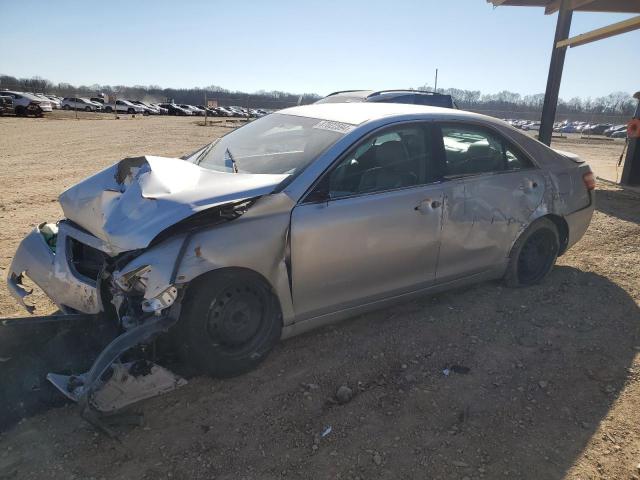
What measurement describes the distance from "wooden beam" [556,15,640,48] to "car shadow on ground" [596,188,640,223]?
9.81ft

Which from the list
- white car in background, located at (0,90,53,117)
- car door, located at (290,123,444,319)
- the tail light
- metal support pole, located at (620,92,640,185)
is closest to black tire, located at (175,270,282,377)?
car door, located at (290,123,444,319)

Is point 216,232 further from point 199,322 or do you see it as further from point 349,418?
point 349,418

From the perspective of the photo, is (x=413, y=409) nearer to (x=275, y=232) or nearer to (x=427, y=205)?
(x=275, y=232)

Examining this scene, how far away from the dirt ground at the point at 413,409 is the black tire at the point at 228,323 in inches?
7.3

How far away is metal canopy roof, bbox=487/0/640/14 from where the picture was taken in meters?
10.5

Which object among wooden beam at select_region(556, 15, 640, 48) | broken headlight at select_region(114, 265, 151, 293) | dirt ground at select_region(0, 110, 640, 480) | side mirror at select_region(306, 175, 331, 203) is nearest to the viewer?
dirt ground at select_region(0, 110, 640, 480)

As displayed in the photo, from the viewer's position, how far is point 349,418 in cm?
270

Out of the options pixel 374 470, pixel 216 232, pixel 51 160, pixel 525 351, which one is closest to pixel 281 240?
pixel 216 232

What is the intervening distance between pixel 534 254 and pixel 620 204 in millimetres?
4944

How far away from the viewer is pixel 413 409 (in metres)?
2.79

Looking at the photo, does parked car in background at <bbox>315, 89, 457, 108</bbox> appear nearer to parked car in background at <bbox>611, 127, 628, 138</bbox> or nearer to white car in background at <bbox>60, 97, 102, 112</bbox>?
parked car in background at <bbox>611, 127, 628, 138</bbox>

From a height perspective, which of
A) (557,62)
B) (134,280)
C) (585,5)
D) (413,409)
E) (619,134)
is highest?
(585,5)

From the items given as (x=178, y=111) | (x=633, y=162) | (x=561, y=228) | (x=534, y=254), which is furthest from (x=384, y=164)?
(x=178, y=111)

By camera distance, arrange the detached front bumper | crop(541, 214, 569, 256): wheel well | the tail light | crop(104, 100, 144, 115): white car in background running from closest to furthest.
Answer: the detached front bumper
crop(541, 214, 569, 256): wheel well
the tail light
crop(104, 100, 144, 115): white car in background
